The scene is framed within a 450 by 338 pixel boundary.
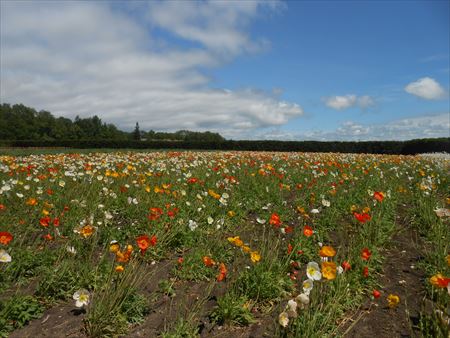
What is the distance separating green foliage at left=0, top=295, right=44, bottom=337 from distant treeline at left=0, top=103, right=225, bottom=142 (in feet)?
247

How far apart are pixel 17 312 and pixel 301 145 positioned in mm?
34133

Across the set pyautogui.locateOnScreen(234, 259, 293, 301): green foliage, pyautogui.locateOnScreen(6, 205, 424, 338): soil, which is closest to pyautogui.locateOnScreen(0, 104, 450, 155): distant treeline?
pyautogui.locateOnScreen(6, 205, 424, 338): soil

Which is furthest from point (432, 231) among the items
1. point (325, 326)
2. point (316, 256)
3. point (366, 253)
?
point (325, 326)

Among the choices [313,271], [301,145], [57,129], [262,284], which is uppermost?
[57,129]

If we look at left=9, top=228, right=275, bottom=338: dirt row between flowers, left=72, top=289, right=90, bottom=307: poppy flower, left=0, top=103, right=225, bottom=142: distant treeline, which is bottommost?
left=9, top=228, right=275, bottom=338: dirt row between flowers

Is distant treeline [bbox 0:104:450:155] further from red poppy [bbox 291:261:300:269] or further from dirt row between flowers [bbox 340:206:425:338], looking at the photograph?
red poppy [bbox 291:261:300:269]

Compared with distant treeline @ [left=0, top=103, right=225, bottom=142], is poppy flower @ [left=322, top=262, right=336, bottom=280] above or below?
below

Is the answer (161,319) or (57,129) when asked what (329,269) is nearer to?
(161,319)

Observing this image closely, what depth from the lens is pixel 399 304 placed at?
3414 millimetres

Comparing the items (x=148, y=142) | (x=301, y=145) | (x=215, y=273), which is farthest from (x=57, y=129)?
(x=215, y=273)

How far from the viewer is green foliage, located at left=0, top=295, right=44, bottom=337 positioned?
2.88 meters

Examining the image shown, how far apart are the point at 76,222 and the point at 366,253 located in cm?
344

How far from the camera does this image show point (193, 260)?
3.87 meters

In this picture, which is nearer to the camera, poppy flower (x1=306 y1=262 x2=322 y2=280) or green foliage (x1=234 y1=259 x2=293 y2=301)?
poppy flower (x1=306 y1=262 x2=322 y2=280)
